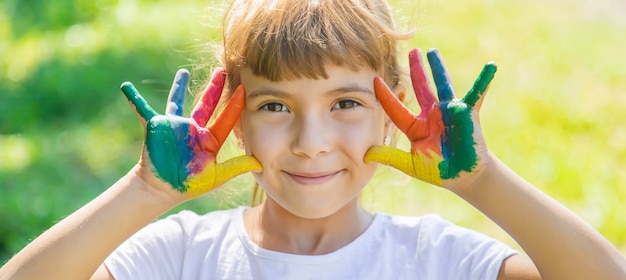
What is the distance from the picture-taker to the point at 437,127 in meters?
2.22

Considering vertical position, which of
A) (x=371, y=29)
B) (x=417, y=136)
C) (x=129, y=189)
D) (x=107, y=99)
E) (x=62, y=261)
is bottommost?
(x=107, y=99)

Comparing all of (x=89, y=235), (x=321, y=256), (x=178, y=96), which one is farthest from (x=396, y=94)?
(x=89, y=235)

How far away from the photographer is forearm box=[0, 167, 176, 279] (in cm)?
214

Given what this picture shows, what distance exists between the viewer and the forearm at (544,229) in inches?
83.8

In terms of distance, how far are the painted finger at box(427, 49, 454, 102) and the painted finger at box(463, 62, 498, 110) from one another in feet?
0.20

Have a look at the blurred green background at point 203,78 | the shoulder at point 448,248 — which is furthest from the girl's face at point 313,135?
the blurred green background at point 203,78

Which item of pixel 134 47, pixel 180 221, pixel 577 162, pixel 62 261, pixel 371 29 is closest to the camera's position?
pixel 62 261

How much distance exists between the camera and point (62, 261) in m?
2.14

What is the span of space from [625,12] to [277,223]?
5.93 metres

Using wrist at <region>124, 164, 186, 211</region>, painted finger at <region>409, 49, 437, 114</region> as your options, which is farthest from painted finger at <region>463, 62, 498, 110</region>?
wrist at <region>124, 164, 186, 211</region>

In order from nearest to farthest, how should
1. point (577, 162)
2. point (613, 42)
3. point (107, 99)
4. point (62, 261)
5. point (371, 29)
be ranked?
point (62, 261) → point (371, 29) → point (577, 162) → point (107, 99) → point (613, 42)

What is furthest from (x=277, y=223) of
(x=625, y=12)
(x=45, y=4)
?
(x=625, y=12)

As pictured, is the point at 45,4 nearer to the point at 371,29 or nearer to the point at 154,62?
the point at 154,62

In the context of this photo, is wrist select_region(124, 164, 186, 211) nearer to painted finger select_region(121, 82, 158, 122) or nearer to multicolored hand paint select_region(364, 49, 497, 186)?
painted finger select_region(121, 82, 158, 122)
